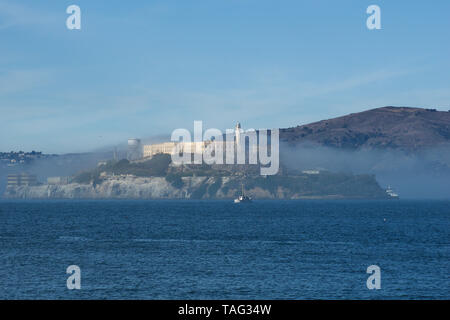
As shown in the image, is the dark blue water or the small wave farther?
the small wave

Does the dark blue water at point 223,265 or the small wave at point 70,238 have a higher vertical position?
the dark blue water at point 223,265

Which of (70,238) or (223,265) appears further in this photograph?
(70,238)

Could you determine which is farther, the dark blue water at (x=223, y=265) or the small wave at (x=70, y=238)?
the small wave at (x=70, y=238)

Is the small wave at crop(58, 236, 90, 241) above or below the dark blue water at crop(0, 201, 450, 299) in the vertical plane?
below

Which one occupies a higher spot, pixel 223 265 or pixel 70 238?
pixel 223 265
